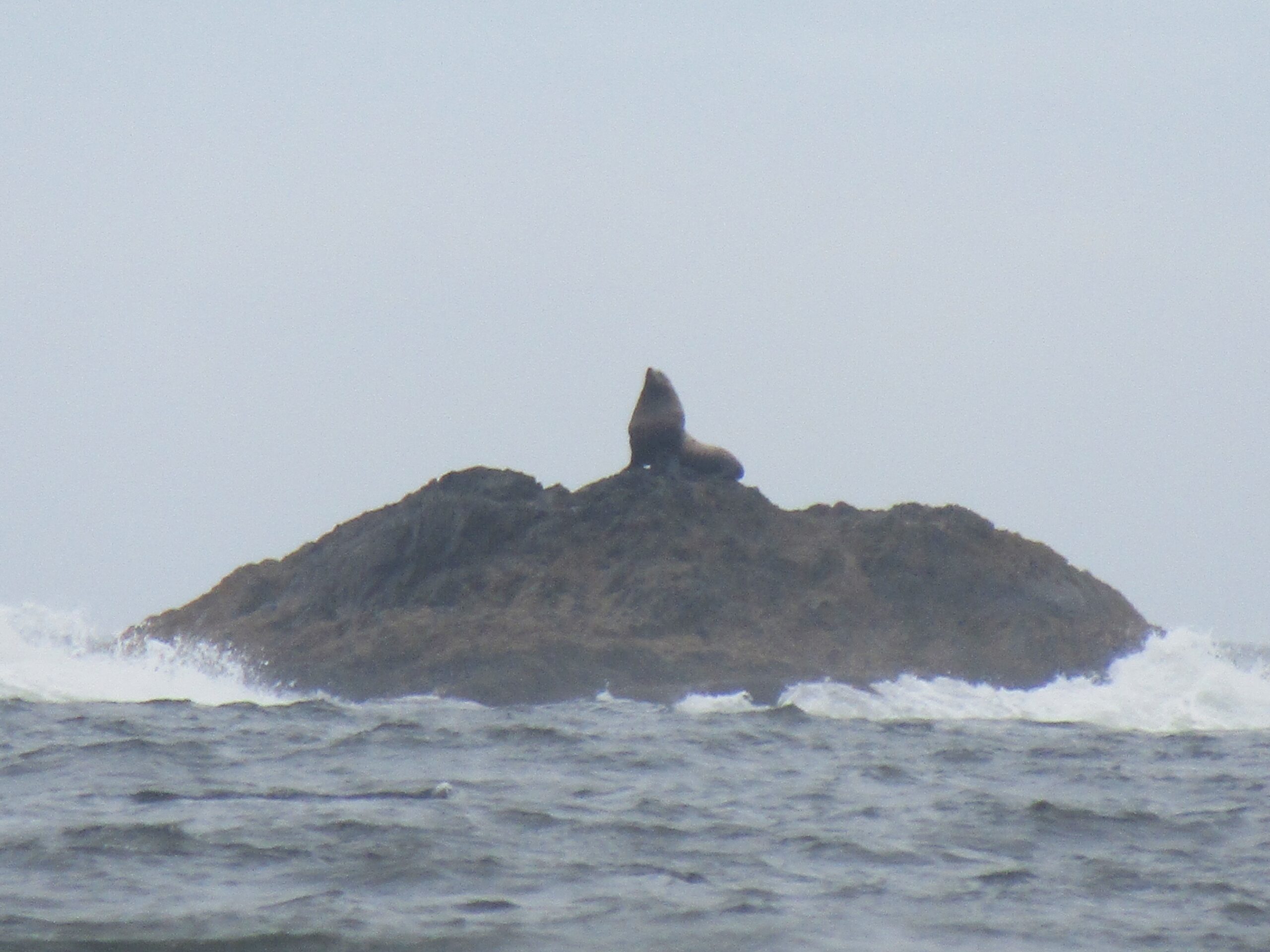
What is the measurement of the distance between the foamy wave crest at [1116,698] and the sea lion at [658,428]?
4.59m

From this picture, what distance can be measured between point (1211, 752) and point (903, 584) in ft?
21.3

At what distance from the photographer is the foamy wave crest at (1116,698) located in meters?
16.7

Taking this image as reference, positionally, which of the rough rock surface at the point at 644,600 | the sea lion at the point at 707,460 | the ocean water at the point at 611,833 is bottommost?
the ocean water at the point at 611,833

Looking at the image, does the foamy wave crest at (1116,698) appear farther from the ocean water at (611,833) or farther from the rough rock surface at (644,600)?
the ocean water at (611,833)

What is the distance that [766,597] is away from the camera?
62.0 ft

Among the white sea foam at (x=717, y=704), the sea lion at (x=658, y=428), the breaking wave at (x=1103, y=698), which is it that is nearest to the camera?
the white sea foam at (x=717, y=704)

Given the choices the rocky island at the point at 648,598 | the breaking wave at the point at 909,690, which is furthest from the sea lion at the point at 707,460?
the breaking wave at the point at 909,690

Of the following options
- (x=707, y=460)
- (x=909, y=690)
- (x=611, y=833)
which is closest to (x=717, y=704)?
(x=909, y=690)

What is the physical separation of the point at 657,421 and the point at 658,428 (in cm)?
10

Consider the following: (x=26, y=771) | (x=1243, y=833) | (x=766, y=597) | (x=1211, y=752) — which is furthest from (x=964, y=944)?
(x=766, y=597)

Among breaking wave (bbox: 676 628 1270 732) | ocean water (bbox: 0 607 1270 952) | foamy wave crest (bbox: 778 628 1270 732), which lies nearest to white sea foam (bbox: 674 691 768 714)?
breaking wave (bbox: 676 628 1270 732)

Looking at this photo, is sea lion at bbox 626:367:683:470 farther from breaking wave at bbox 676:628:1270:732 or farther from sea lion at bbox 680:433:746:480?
breaking wave at bbox 676:628:1270:732

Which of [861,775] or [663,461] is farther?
[663,461]

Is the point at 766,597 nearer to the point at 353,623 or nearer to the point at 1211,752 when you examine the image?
the point at 353,623
